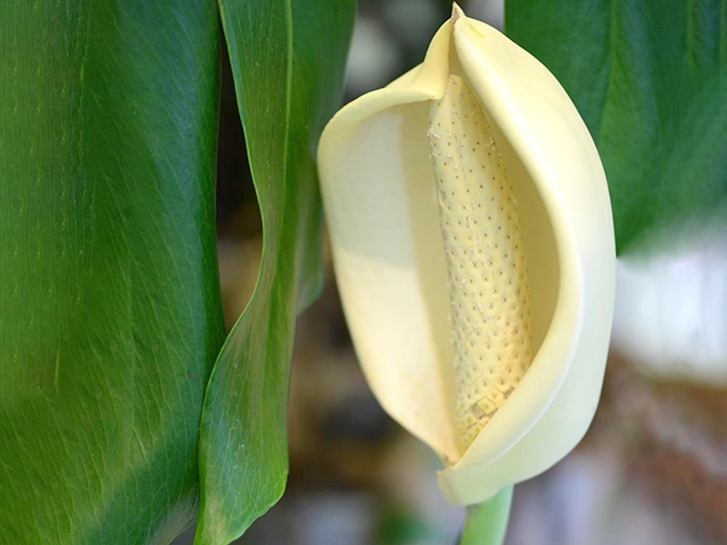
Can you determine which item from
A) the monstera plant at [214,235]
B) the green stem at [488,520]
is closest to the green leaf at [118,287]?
the monstera plant at [214,235]

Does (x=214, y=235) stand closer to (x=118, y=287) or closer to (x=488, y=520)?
(x=118, y=287)

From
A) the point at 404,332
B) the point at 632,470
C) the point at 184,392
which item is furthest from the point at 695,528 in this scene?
the point at 184,392

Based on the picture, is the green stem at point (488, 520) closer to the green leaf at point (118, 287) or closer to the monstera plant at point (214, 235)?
the monstera plant at point (214, 235)

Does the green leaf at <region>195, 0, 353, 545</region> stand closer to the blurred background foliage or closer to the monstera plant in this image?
the monstera plant

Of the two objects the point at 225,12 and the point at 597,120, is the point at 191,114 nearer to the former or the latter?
the point at 225,12

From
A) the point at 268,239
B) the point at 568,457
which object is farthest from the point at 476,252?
the point at 568,457

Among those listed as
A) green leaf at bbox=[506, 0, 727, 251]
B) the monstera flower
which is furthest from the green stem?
green leaf at bbox=[506, 0, 727, 251]
